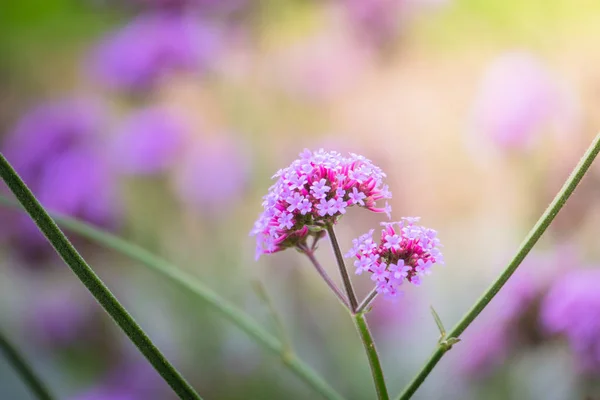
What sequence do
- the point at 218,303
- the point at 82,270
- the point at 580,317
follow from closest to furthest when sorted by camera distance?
the point at 82,270 < the point at 218,303 < the point at 580,317

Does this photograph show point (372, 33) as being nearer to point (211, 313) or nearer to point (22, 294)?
point (211, 313)

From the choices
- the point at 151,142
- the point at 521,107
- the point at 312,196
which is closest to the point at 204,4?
the point at 151,142

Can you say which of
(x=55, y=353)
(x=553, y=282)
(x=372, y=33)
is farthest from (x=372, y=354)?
(x=55, y=353)

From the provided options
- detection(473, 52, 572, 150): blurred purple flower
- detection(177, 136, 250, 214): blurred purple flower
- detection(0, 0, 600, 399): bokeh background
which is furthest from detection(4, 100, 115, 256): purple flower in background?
detection(473, 52, 572, 150): blurred purple flower

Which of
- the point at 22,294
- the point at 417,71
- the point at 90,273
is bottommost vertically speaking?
the point at 22,294

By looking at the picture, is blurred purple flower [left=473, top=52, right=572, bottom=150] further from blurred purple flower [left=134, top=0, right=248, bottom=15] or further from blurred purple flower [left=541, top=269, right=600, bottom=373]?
blurred purple flower [left=134, top=0, right=248, bottom=15]

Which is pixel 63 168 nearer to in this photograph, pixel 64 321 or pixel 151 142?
pixel 151 142

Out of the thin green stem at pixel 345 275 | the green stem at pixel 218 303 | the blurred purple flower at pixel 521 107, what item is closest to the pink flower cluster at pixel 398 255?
the thin green stem at pixel 345 275
